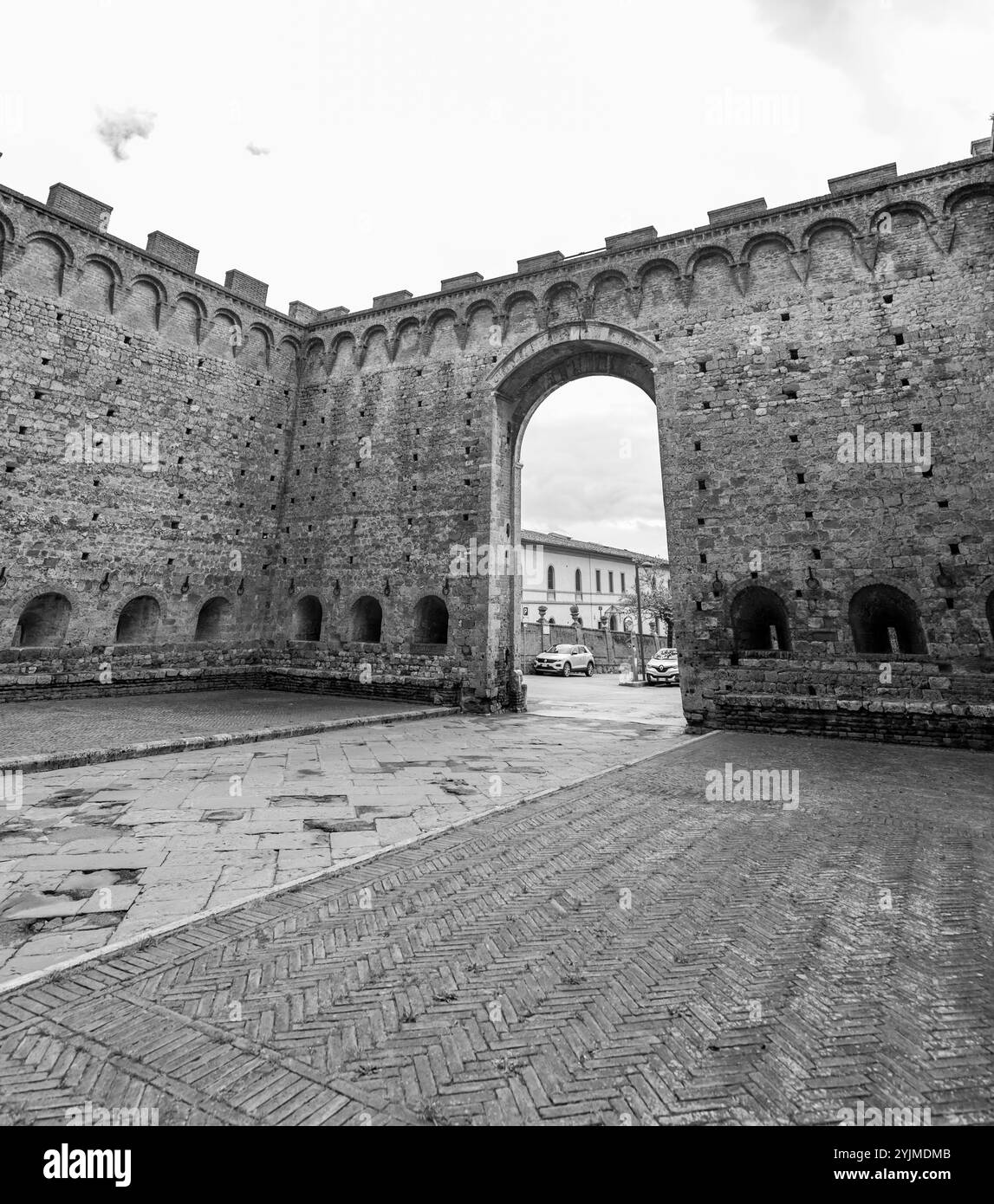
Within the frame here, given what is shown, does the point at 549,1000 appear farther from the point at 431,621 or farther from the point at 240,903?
the point at 431,621

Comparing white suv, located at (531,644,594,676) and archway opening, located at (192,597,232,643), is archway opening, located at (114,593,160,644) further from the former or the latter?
white suv, located at (531,644,594,676)

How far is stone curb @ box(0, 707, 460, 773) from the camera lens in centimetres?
676

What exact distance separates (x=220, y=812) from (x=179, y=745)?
10.6ft

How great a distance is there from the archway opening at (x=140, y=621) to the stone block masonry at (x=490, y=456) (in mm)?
62

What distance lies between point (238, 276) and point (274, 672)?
38.0 ft

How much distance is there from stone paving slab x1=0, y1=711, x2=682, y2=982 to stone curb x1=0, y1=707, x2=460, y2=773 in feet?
0.65

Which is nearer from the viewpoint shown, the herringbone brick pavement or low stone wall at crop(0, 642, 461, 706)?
the herringbone brick pavement

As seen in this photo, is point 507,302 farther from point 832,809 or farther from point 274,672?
point 832,809

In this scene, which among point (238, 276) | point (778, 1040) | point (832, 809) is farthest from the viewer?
point (238, 276)

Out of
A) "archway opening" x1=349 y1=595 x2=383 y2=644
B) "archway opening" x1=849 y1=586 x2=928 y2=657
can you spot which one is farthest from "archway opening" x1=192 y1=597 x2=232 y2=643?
"archway opening" x1=849 y1=586 x2=928 y2=657

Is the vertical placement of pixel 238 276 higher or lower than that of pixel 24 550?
higher

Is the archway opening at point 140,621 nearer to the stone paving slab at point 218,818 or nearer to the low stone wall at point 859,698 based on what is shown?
the stone paving slab at point 218,818

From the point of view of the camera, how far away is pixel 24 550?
494 inches

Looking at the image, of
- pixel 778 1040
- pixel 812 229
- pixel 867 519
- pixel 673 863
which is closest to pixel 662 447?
pixel 867 519
